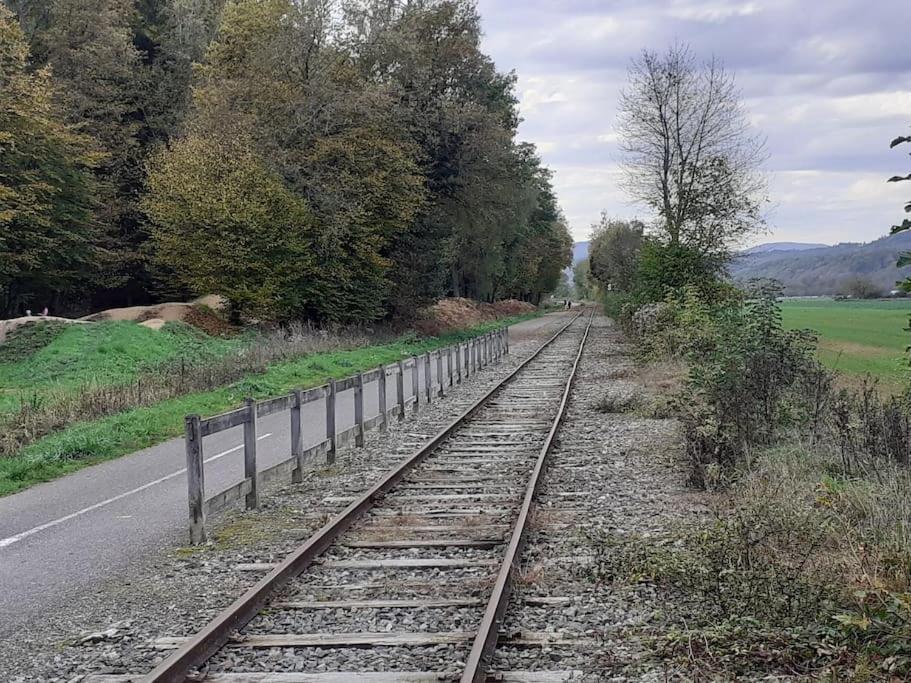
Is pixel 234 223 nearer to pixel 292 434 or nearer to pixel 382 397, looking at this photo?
pixel 382 397

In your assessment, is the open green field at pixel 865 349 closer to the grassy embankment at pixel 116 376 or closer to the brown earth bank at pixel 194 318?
the grassy embankment at pixel 116 376

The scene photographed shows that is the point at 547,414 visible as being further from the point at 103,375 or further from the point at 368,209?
the point at 368,209

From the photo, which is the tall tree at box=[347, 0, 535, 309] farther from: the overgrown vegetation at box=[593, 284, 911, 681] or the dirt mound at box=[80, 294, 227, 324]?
the overgrown vegetation at box=[593, 284, 911, 681]

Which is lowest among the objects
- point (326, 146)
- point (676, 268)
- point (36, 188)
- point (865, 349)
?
point (865, 349)

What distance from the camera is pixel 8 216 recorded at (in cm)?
3145

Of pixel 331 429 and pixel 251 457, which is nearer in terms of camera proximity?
pixel 251 457

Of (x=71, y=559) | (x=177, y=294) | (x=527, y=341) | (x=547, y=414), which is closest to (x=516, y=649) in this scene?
(x=71, y=559)

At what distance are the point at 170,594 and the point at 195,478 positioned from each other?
1569mm

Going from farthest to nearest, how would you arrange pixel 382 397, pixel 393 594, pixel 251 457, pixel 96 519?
pixel 382 397
pixel 251 457
pixel 96 519
pixel 393 594

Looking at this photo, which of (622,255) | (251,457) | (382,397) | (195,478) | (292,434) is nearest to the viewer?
(195,478)

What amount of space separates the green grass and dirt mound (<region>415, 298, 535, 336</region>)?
46.6 ft

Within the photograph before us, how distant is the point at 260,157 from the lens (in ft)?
108

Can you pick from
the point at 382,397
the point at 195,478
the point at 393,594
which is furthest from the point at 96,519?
the point at 382,397

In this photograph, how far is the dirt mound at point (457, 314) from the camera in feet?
145
